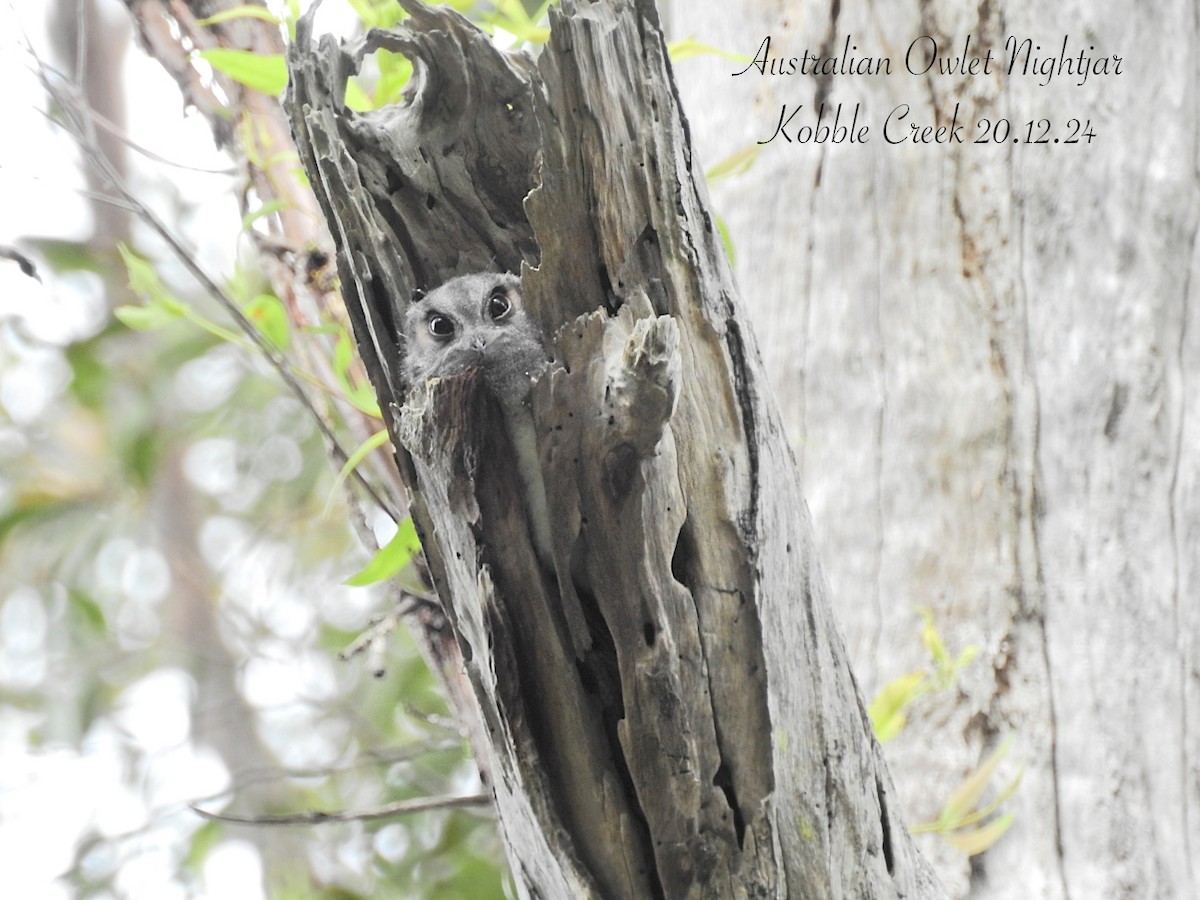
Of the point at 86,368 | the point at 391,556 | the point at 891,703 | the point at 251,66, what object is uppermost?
the point at 251,66

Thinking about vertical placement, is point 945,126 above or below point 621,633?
above

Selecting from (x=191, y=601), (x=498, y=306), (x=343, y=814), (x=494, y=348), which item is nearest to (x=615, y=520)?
(x=494, y=348)

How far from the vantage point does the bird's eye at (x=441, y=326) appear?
125 centimetres

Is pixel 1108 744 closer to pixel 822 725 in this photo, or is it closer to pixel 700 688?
pixel 822 725

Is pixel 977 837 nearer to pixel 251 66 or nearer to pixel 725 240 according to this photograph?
pixel 725 240

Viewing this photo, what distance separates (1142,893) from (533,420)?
1.49 m

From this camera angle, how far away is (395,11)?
1397mm

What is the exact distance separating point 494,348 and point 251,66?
56cm

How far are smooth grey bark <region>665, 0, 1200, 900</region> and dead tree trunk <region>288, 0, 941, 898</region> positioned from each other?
37.0 inches

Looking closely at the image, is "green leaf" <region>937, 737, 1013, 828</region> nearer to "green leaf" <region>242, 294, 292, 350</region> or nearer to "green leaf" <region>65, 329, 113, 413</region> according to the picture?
"green leaf" <region>242, 294, 292, 350</region>

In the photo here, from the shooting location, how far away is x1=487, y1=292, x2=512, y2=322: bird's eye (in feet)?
4.26

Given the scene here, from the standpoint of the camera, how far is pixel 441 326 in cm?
127

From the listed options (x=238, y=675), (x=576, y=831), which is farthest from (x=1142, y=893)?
(x=238, y=675)

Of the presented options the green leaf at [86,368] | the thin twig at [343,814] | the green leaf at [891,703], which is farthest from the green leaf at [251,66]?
the green leaf at [86,368]
